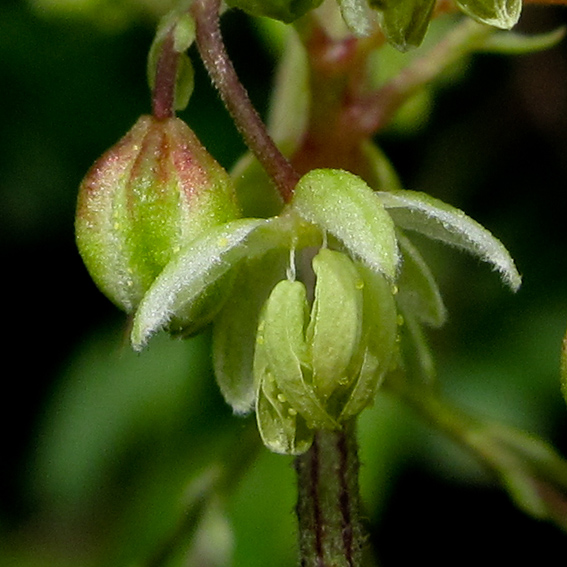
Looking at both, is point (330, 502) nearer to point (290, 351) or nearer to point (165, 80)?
point (290, 351)

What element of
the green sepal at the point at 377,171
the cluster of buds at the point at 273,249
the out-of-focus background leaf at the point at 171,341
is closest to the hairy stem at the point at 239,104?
the cluster of buds at the point at 273,249

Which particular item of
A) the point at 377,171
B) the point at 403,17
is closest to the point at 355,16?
the point at 403,17

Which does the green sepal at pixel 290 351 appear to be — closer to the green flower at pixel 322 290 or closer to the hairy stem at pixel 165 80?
the green flower at pixel 322 290

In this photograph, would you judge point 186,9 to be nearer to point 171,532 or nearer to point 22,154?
point 171,532

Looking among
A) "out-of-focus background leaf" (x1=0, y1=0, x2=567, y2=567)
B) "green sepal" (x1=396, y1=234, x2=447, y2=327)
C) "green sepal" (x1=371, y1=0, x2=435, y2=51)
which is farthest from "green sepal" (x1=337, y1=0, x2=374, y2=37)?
"out-of-focus background leaf" (x1=0, y1=0, x2=567, y2=567)

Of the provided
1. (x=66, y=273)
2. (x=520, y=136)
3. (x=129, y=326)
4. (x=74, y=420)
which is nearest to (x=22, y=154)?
(x=66, y=273)

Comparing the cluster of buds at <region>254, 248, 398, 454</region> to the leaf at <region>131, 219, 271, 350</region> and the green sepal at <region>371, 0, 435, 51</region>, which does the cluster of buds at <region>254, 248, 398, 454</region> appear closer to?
the leaf at <region>131, 219, 271, 350</region>
